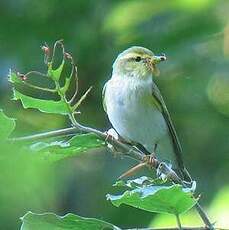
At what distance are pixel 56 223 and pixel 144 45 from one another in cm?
224

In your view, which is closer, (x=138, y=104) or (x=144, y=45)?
(x=138, y=104)

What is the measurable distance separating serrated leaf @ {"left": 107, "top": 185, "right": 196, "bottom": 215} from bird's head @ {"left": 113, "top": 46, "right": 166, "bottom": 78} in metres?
1.82

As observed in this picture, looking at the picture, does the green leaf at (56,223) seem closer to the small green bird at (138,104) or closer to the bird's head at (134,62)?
the small green bird at (138,104)

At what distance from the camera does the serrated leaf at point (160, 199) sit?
868mm

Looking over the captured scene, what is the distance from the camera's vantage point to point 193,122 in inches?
133

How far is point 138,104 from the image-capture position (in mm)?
2756

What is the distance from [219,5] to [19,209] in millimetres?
2943

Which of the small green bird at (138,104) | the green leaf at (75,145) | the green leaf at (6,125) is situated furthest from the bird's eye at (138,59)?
the green leaf at (6,125)

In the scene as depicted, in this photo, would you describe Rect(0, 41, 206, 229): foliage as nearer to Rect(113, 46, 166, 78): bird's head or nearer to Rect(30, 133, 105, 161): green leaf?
Rect(30, 133, 105, 161): green leaf

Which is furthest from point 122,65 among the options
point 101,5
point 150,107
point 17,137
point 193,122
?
point 17,137

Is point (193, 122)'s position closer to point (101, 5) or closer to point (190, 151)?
point (190, 151)

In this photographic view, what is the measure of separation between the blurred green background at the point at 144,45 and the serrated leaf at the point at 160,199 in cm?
166

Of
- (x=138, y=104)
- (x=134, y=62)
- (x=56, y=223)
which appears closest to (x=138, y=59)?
(x=134, y=62)

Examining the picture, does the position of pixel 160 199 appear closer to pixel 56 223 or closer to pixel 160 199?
pixel 160 199
